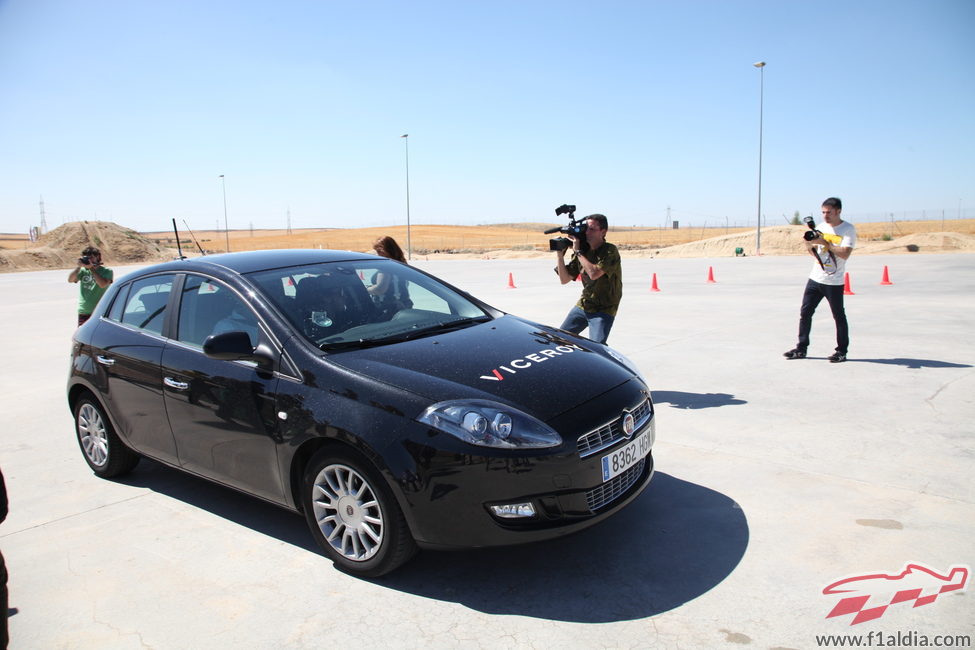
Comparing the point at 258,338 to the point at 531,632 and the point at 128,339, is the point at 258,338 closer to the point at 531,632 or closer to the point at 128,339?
the point at 128,339

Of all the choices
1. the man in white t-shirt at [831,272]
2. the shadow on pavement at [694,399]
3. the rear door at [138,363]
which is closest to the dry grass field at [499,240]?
the man in white t-shirt at [831,272]

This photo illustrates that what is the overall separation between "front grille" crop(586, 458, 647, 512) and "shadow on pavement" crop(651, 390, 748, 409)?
108 inches

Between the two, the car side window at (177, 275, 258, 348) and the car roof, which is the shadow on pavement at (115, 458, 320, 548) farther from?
the car roof

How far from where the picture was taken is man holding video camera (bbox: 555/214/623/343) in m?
6.12

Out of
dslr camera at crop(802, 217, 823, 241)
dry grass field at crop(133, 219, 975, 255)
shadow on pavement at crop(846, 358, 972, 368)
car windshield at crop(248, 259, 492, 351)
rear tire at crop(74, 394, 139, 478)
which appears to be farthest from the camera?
dry grass field at crop(133, 219, 975, 255)

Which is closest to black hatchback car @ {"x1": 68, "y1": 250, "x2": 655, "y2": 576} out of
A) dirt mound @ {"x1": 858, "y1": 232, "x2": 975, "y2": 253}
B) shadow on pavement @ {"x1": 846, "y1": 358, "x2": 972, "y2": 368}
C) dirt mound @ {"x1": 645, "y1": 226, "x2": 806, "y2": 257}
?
shadow on pavement @ {"x1": 846, "y1": 358, "x2": 972, "y2": 368}

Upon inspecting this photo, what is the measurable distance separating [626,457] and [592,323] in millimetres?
2854

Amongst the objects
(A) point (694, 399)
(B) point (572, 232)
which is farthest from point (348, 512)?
(A) point (694, 399)

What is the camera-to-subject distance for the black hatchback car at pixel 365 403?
10.4ft

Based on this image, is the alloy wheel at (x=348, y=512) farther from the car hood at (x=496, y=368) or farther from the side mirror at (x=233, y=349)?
the side mirror at (x=233, y=349)

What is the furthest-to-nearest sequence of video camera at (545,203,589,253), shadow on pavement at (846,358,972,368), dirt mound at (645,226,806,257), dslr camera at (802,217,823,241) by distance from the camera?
dirt mound at (645,226,806,257)
dslr camera at (802,217,823,241)
shadow on pavement at (846,358,972,368)
video camera at (545,203,589,253)

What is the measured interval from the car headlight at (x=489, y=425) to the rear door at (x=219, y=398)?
3.23ft

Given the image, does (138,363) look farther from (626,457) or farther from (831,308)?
(831,308)

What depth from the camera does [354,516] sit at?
341 cm
